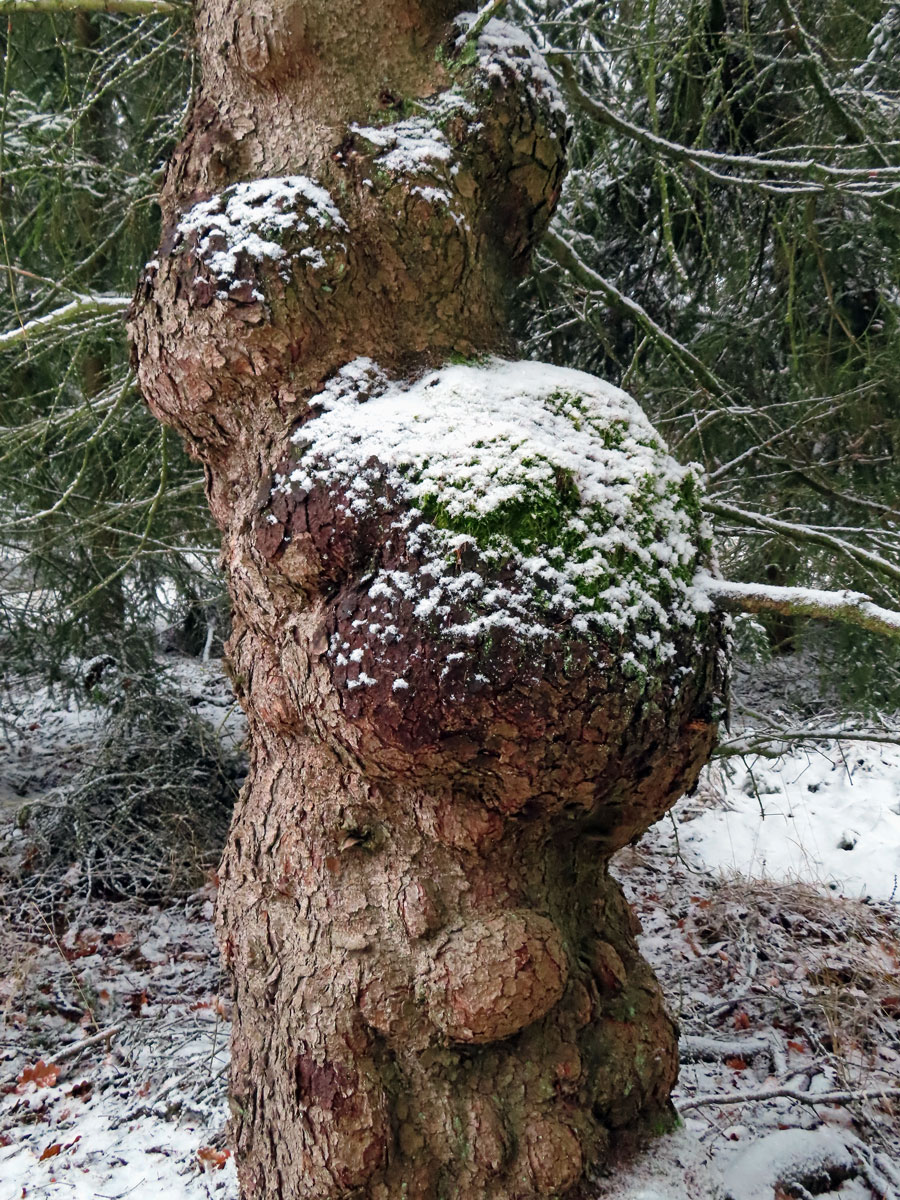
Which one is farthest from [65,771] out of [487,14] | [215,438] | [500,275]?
[487,14]

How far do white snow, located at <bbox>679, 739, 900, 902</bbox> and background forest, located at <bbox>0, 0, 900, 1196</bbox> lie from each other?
0.13 meters

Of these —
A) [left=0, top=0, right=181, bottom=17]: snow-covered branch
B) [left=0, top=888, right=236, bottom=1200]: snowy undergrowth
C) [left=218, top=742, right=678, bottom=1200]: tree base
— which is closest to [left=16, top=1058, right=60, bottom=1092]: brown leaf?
[left=0, top=888, right=236, bottom=1200]: snowy undergrowth

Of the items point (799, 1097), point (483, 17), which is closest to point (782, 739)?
point (799, 1097)

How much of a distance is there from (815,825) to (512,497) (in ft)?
12.6

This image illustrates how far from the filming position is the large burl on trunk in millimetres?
1397

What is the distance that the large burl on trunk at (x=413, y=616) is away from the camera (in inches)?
55.0

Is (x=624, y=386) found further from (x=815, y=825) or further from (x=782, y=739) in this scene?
(x=815, y=825)

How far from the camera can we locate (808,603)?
1.43 meters

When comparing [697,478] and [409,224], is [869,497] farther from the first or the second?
[409,224]

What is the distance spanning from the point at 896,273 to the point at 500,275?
6.10ft

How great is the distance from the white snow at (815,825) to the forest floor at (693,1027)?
0.02 meters

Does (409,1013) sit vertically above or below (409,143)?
below

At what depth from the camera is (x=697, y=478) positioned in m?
1.75

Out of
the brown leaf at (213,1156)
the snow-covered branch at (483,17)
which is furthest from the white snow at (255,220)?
the brown leaf at (213,1156)
